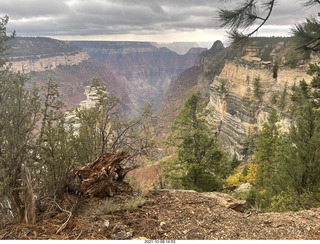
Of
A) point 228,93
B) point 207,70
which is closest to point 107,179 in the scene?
point 228,93

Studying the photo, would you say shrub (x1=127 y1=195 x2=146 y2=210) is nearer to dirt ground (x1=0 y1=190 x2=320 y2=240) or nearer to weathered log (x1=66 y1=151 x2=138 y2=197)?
dirt ground (x1=0 y1=190 x2=320 y2=240)

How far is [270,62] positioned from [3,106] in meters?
45.1

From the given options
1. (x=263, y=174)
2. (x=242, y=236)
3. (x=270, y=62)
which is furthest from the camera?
(x=270, y=62)

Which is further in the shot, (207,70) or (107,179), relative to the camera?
(207,70)

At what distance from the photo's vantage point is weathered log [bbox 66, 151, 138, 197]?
5.61m

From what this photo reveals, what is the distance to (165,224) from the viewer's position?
178 inches

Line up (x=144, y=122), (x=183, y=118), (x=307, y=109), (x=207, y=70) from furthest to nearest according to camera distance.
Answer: (x=207, y=70), (x=183, y=118), (x=307, y=109), (x=144, y=122)

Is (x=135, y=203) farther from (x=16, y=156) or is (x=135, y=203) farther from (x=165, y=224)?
(x=16, y=156)

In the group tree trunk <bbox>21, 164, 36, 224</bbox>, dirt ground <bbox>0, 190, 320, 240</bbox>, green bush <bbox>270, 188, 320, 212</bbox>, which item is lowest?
green bush <bbox>270, 188, 320, 212</bbox>

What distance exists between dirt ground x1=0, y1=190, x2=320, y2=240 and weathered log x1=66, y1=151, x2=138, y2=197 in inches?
10.5

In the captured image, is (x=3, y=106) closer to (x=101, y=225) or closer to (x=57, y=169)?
(x=57, y=169)

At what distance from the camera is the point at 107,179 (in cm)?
576

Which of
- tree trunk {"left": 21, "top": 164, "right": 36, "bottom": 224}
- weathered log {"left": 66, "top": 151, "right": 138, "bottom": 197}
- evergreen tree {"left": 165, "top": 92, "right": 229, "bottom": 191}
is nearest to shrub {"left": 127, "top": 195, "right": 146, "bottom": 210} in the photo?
weathered log {"left": 66, "top": 151, "right": 138, "bottom": 197}

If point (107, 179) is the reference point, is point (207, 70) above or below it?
above
